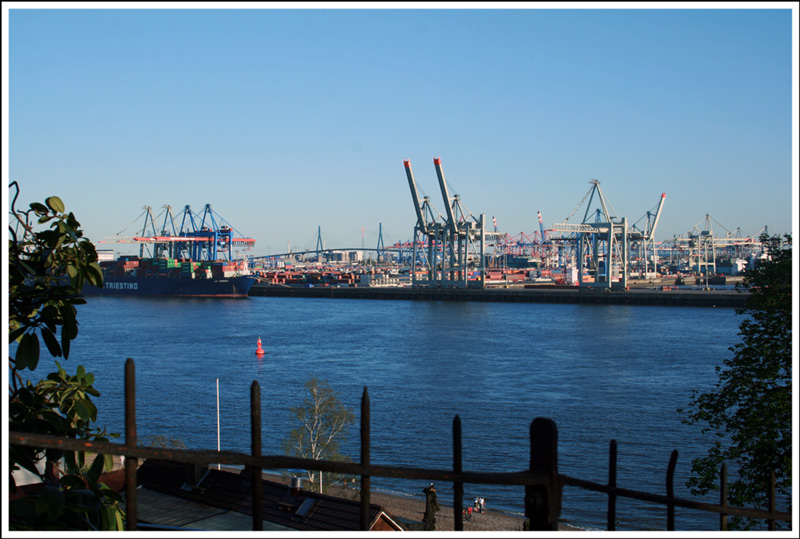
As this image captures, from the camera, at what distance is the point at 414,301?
1969 inches

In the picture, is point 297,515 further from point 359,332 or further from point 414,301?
point 414,301

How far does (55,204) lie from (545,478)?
3.91 feet

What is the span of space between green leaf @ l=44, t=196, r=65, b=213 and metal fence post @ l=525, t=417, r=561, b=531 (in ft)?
3.72

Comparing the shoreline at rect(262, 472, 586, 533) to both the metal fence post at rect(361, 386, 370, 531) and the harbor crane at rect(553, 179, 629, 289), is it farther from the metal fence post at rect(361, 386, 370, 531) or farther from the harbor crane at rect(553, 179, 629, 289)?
the harbor crane at rect(553, 179, 629, 289)

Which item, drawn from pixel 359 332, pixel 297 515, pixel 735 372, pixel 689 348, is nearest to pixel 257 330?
pixel 359 332

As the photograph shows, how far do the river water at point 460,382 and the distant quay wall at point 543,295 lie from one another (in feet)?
15.5

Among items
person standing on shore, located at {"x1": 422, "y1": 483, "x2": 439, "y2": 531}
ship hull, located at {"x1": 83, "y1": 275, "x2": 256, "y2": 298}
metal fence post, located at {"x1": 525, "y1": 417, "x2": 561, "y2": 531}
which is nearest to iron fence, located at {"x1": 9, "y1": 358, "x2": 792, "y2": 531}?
metal fence post, located at {"x1": 525, "y1": 417, "x2": 561, "y2": 531}

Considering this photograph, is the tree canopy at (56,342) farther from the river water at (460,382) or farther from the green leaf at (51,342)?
the river water at (460,382)

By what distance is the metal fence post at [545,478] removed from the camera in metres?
1.17

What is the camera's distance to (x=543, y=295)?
155 feet

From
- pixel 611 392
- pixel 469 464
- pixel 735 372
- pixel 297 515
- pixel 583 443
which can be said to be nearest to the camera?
pixel 735 372

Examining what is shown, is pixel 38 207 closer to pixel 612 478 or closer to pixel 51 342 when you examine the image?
pixel 51 342

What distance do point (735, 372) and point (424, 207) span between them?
48.0 metres

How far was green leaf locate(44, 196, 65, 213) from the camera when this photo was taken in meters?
1.62
